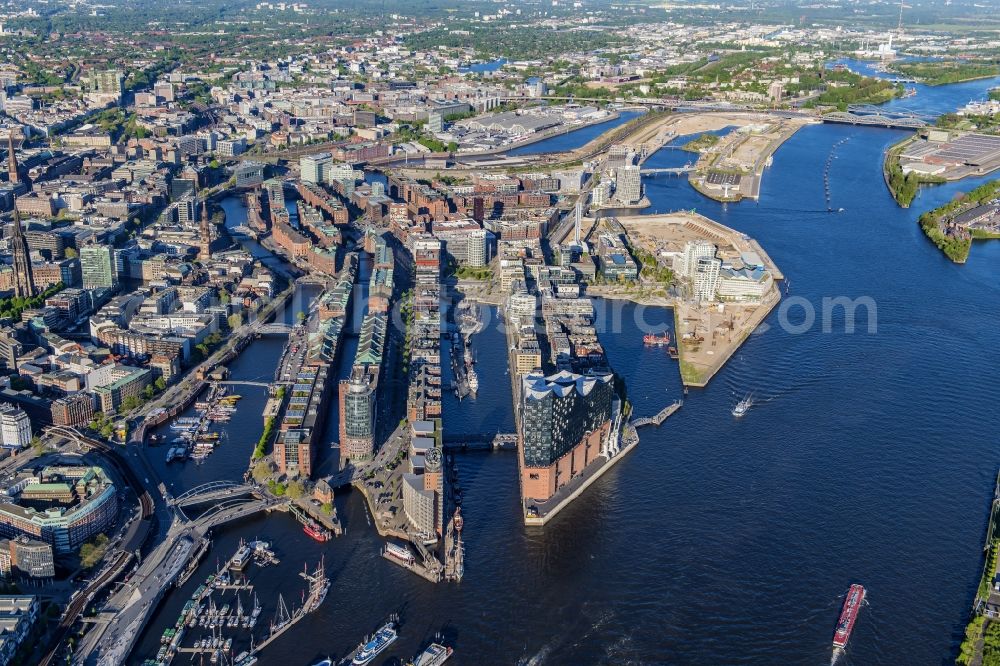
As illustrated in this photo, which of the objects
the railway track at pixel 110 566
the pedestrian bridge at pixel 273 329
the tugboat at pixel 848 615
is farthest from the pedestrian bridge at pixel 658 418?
the pedestrian bridge at pixel 273 329

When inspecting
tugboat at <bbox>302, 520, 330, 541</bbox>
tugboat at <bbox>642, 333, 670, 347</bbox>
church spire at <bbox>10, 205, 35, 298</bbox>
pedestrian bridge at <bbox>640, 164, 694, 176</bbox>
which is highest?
church spire at <bbox>10, 205, 35, 298</bbox>

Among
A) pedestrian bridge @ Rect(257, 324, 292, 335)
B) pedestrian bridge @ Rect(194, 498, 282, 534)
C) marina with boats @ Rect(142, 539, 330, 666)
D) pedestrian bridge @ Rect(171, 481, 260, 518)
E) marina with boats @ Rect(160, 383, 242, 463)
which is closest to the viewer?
marina with boats @ Rect(142, 539, 330, 666)

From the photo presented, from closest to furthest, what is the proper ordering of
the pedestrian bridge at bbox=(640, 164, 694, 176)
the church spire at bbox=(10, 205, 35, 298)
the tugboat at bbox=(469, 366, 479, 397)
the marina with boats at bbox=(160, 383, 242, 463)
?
the marina with boats at bbox=(160, 383, 242, 463), the tugboat at bbox=(469, 366, 479, 397), the church spire at bbox=(10, 205, 35, 298), the pedestrian bridge at bbox=(640, 164, 694, 176)

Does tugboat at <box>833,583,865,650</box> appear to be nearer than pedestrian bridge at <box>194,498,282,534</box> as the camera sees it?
Yes

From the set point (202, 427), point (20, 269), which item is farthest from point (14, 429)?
point (20, 269)

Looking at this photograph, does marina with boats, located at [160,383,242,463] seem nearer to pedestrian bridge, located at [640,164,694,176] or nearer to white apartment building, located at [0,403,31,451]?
white apartment building, located at [0,403,31,451]

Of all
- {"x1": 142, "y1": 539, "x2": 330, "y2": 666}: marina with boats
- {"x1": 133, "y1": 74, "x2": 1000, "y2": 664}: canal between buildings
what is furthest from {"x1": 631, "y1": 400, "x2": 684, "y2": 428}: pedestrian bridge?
{"x1": 142, "y1": 539, "x2": 330, "y2": 666}: marina with boats

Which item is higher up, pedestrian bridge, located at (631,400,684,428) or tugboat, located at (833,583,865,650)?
pedestrian bridge, located at (631,400,684,428)
